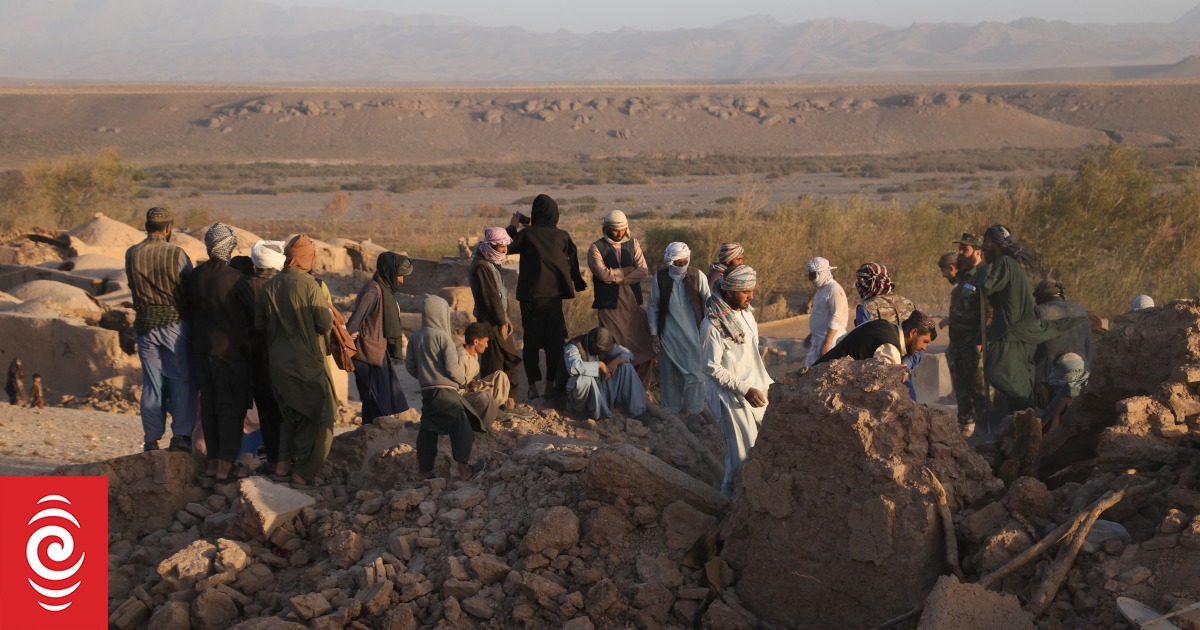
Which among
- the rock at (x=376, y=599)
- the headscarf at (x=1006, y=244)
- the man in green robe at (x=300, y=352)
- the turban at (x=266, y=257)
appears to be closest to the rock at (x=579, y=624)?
the rock at (x=376, y=599)

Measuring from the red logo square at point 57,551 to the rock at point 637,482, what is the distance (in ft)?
8.02

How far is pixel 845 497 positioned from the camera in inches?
177

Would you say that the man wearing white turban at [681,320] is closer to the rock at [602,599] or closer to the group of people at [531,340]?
the group of people at [531,340]

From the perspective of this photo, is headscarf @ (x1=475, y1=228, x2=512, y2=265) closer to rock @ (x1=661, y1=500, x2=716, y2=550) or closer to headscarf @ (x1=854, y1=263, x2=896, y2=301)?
headscarf @ (x1=854, y1=263, x2=896, y2=301)

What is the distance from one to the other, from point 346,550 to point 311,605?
45cm

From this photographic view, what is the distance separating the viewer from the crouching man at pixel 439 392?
5938mm

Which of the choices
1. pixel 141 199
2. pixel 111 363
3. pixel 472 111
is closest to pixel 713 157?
pixel 472 111

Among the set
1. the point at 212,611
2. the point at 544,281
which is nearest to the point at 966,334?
the point at 544,281

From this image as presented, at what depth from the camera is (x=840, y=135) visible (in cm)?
6769

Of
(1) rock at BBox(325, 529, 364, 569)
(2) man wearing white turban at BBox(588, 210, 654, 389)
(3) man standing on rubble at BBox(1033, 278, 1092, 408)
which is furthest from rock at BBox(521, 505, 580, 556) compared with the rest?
(3) man standing on rubble at BBox(1033, 278, 1092, 408)

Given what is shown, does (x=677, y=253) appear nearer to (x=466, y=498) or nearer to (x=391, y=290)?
(x=391, y=290)

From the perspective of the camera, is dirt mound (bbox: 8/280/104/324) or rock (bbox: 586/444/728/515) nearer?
rock (bbox: 586/444/728/515)

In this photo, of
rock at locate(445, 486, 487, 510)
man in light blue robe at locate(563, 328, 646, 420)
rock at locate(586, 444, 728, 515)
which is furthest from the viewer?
man in light blue robe at locate(563, 328, 646, 420)

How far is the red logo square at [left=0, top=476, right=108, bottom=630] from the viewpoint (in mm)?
5285
